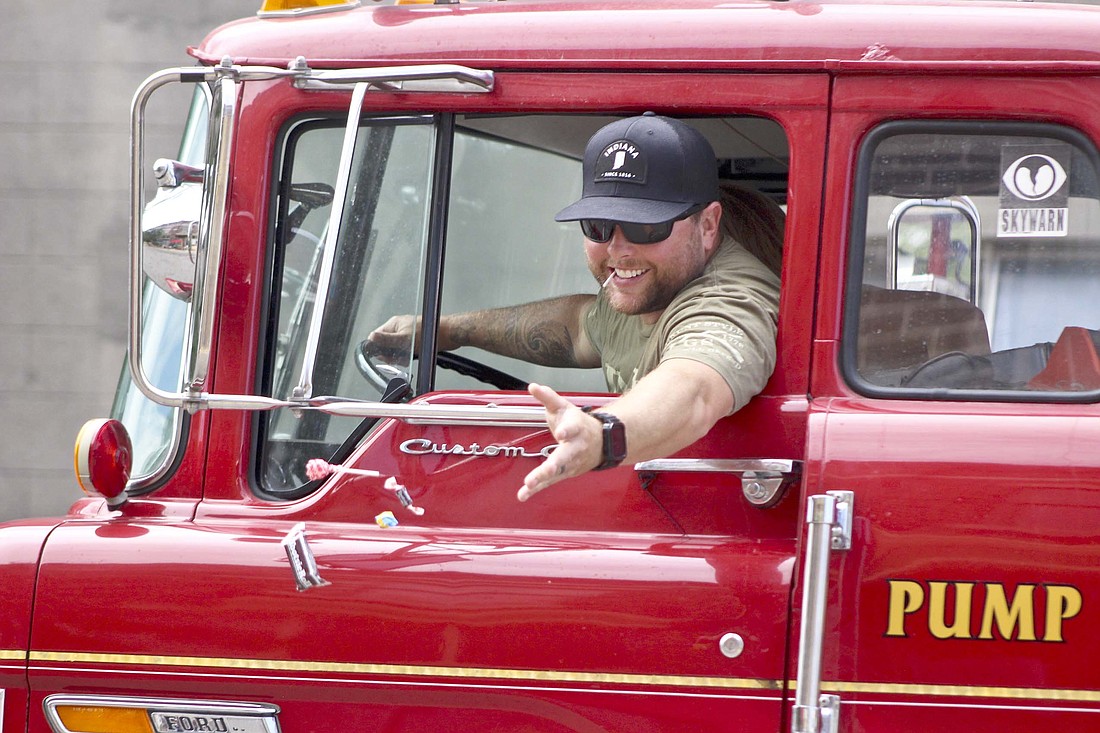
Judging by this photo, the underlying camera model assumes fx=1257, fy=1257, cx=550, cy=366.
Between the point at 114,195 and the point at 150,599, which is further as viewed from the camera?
the point at 114,195

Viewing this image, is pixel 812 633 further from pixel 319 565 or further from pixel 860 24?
pixel 860 24

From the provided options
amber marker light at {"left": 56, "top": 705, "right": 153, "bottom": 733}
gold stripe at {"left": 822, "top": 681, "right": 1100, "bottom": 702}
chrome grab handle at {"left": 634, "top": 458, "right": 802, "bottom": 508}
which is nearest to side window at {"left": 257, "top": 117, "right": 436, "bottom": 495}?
amber marker light at {"left": 56, "top": 705, "right": 153, "bottom": 733}

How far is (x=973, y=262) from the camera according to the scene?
2246mm

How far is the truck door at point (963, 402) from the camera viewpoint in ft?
6.52

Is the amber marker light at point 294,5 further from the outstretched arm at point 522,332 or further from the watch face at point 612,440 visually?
the watch face at point 612,440

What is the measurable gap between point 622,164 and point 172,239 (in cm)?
85

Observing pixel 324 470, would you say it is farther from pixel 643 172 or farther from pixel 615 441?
Result: pixel 643 172

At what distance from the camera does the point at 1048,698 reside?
1.98 metres

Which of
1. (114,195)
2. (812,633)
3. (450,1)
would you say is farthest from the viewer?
(114,195)

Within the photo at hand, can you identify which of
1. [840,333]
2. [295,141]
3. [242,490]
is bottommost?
[242,490]

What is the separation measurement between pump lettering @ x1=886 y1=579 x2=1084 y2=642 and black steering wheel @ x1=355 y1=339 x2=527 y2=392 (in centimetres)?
91

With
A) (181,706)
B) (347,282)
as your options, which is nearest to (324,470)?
(347,282)

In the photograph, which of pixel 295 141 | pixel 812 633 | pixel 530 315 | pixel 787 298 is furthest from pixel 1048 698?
pixel 295 141

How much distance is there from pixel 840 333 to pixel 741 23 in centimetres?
60
